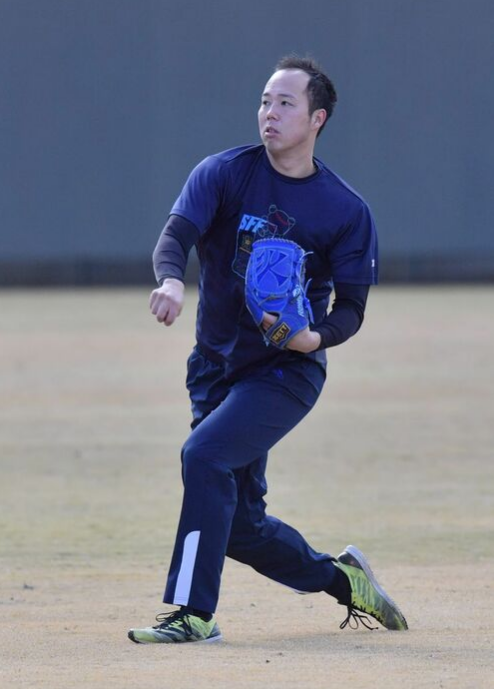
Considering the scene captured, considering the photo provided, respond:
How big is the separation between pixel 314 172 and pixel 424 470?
4.86 m

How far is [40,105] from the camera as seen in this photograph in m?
29.4

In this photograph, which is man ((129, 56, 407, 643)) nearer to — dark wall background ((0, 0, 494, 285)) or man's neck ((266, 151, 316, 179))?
man's neck ((266, 151, 316, 179))

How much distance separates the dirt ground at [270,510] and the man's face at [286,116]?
1.64m

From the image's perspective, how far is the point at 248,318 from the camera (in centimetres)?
509

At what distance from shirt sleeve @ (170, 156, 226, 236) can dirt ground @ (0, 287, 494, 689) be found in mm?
1363

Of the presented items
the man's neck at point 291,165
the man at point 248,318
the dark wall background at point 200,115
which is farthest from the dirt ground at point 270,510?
the dark wall background at point 200,115

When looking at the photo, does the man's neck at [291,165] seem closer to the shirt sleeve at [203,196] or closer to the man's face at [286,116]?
the man's face at [286,116]

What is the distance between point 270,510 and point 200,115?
22.0 meters

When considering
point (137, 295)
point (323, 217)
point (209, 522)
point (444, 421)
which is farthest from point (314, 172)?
point (137, 295)

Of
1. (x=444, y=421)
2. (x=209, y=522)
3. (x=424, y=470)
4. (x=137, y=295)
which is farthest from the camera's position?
(x=137, y=295)

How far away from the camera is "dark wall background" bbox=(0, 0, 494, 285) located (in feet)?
95.2

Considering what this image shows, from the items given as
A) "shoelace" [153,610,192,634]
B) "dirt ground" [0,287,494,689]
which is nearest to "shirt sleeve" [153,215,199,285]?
"shoelace" [153,610,192,634]

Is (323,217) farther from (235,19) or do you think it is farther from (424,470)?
(235,19)

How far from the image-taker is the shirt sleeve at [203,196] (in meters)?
4.95
